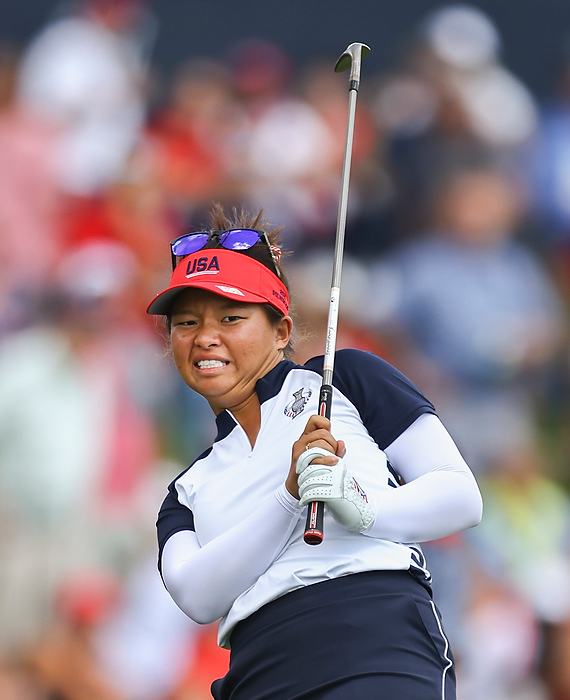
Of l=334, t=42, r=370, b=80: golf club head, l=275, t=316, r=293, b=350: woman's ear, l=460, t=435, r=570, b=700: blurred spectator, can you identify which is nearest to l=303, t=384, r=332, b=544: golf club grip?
l=275, t=316, r=293, b=350: woman's ear

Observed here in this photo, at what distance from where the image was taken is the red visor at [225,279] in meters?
1.74

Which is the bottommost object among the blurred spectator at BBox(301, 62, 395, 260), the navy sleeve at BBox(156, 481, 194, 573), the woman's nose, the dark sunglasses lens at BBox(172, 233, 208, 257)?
the navy sleeve at BBox(156, 481, 194, 573)

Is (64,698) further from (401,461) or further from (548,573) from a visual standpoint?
(401,461)

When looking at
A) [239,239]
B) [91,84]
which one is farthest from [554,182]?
[239,239]

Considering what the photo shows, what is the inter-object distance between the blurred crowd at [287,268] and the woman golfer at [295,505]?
2107mm

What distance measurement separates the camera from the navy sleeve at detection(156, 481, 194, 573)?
173 cm

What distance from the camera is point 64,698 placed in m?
3.69

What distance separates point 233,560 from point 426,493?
0.31 metres

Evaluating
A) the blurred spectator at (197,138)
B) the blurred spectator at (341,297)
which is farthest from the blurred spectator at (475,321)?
the blurred spectator at (197,138)

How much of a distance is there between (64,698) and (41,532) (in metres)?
0.63

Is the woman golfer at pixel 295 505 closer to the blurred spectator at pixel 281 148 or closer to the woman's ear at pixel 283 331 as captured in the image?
the woman's ear at pixel 283 331

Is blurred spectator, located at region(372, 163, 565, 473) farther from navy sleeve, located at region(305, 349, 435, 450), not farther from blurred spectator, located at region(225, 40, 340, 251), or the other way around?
navy sleeve, located at region(305, 349, 435, 450)

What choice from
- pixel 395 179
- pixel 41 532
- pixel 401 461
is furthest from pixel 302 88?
pixel 401 461

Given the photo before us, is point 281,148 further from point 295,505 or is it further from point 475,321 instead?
point 295,505
